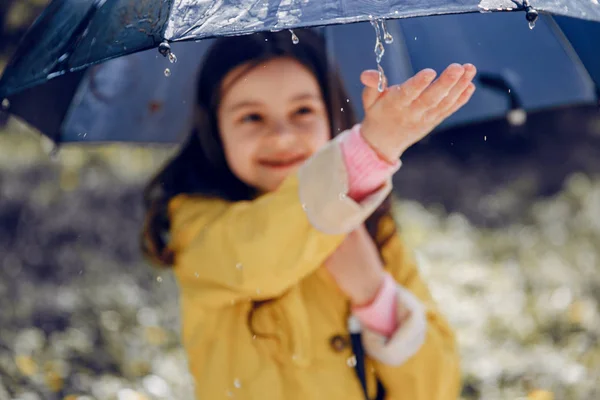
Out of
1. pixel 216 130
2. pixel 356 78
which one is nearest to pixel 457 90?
pixel 216 130

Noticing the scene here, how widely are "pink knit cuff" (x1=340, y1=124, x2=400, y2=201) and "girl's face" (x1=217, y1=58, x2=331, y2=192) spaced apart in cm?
40

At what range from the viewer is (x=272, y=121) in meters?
2.39

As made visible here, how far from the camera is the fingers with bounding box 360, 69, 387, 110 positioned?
1.88m

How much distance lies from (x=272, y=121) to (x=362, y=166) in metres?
0.48

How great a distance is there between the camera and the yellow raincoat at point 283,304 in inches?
80.1

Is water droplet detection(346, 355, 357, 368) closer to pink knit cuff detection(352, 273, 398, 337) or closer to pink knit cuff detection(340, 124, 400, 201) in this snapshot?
pink knit cuff detection(352, 273, 398, 337)

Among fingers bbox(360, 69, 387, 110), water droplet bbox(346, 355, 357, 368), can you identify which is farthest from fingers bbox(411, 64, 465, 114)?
water droplet bbox(346, 355, 357, 368)

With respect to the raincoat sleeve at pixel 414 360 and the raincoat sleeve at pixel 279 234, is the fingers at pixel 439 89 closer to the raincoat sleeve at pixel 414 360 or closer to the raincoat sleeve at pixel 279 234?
the raincoat sleeve at pixel 279 234

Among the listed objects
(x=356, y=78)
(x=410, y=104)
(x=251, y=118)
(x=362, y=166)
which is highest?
(x=410, y=104)

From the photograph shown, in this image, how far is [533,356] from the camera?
410 cm

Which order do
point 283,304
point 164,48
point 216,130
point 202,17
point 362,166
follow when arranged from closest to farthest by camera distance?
point 164,48
point 202,17
point 362,166
point 283,304
point 216,130

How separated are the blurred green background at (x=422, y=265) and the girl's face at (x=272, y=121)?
5.36ft

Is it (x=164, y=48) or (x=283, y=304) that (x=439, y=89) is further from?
(x=283, y=304)

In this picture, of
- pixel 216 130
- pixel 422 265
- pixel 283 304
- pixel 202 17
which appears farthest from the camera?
pixel 422 265
